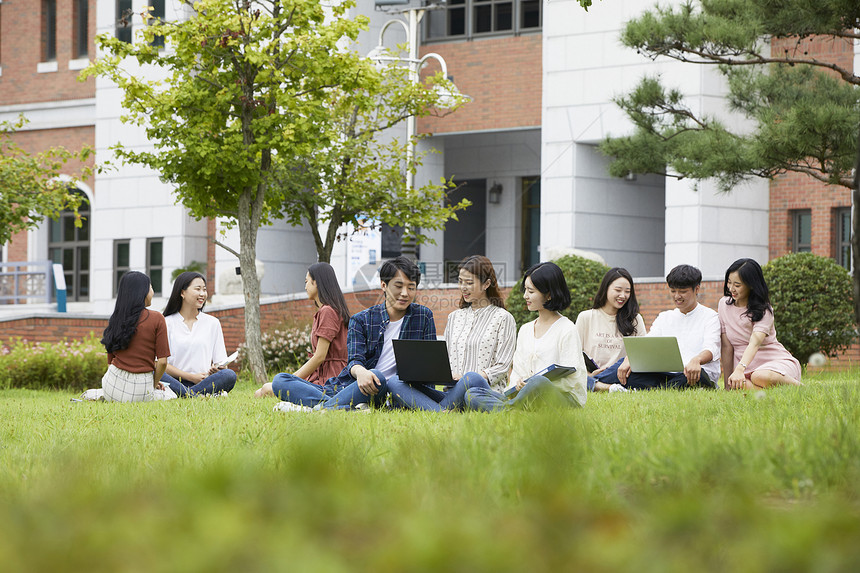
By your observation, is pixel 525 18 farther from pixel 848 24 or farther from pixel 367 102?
pixel 848 24

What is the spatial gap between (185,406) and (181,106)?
606 cm

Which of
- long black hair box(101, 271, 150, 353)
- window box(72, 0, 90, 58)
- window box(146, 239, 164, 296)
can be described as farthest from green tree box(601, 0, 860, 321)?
window box(72, 0, 90, 58)

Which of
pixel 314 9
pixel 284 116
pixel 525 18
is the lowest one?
pixel 284 116

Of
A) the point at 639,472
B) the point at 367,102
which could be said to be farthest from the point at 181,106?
the point at 639,472

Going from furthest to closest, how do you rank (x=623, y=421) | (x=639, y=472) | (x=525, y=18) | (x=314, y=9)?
(x=525, y=18)
(x=314, y=9)
(x=623, y=421)
(x=639, y=472)

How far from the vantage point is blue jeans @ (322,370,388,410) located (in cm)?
779

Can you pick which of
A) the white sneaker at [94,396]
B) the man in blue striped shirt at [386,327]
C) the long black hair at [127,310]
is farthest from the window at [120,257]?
the man in blue striped shirt at [386,327]

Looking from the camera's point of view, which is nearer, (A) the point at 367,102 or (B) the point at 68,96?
(A) the point at 367,102

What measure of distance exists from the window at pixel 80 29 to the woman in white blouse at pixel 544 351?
24846mm

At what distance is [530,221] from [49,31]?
14594 mm

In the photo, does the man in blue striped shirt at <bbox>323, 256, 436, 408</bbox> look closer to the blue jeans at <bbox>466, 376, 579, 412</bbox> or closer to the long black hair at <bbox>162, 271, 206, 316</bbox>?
the blue jeans at <bbox>466, 376, 579, 412</bbox>

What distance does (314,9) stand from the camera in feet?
44.1

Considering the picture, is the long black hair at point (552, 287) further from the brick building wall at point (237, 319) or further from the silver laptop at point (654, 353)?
the brick building wall at point (237, 319)

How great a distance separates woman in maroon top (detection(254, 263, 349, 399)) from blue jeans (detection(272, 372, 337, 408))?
0.21 m
